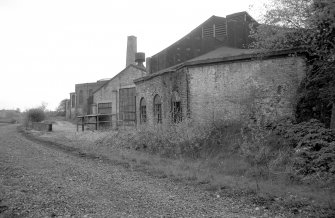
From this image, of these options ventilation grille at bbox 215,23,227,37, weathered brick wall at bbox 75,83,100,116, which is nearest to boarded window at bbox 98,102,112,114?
weathered brick wall at bbox 75,83,100,116

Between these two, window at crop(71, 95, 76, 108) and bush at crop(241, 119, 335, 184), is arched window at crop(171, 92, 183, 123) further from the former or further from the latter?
window at crop(71, 95, 76, 108)

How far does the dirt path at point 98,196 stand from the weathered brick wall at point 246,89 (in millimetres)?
6719

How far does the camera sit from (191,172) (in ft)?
27.6

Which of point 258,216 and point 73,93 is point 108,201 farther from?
point 73,93

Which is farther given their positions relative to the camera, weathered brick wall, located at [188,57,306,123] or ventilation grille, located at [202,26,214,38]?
ventilation grille, located at [202,26,214,38]

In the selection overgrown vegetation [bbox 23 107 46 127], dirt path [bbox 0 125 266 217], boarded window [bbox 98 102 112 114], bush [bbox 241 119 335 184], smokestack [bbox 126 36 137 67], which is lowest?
dirt path [bbox 0 125 266 217]

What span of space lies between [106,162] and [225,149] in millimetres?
4426

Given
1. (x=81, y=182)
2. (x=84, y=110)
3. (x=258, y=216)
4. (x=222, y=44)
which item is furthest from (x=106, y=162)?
(x=84, y=110)

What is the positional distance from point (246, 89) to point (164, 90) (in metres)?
5.33

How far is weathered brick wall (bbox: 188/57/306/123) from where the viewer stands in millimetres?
12992

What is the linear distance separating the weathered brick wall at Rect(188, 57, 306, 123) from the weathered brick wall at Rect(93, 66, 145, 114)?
13789 millimetres

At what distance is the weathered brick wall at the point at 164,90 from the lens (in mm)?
15602

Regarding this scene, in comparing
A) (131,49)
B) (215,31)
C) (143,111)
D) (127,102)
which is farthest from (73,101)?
(215,31)

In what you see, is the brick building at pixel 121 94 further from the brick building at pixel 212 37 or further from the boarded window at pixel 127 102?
the brick building at pixel 212 37
